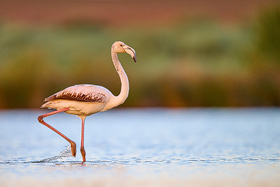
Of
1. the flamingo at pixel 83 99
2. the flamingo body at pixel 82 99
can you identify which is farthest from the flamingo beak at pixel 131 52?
the flamingo body at pixel 82 99

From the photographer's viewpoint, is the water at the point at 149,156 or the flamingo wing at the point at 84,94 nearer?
the water at the point at 149,156

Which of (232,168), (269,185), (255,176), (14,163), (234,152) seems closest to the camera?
(269,185)

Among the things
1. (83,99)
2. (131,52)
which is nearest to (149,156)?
(83,99)

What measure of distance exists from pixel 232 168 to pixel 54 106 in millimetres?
2945

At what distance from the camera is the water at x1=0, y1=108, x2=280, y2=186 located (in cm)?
712

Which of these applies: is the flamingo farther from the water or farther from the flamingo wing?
the water

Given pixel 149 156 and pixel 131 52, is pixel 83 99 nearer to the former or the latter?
pixel 131 52

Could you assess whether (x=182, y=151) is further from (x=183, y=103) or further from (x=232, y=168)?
(x=183, y=103)

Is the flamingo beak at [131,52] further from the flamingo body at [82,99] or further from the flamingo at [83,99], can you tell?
the flamingo body at [82,99]

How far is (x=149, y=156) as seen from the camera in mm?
9734

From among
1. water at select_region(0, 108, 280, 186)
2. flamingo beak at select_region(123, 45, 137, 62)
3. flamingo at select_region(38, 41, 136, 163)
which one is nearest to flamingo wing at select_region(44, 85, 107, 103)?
flamingo at select_region(38, 41, 136, 163)

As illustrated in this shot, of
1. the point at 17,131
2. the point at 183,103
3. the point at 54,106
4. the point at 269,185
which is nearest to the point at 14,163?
the point at 54,106

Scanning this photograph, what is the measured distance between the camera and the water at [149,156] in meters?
7.12

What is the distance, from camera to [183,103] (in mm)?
23125
